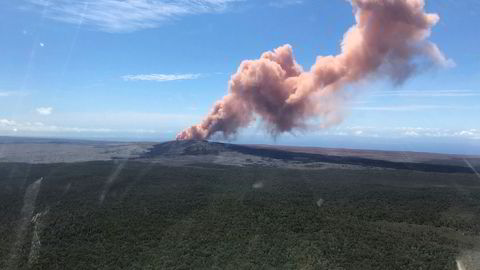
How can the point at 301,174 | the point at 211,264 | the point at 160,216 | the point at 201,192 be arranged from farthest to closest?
1. the point at 301,174
2. the point at 201,192
3. the point at 160,216
4. the point at 211,264

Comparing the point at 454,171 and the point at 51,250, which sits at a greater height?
the point at 454,171

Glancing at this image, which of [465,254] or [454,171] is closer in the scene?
[465,254]

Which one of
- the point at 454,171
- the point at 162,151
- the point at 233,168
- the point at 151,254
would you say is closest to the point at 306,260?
the point at 151,254

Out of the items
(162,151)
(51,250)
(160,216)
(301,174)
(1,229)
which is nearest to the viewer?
(51,250)

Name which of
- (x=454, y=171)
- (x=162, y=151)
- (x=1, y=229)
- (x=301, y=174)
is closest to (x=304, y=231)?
(x=1, y=229)

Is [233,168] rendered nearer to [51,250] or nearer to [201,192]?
A: [201,192]

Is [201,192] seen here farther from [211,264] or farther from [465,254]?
[465,254]
